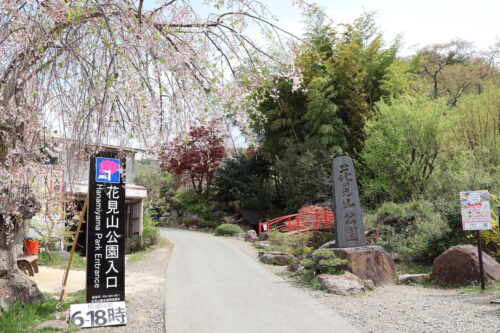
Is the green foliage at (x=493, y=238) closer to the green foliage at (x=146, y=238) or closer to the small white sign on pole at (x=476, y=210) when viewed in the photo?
the small white sign on pole at (x=476, y=210)

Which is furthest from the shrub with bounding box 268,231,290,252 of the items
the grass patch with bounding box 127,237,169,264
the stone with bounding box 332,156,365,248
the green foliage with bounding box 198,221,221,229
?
the green foliage with bounding box 198,221,221,229

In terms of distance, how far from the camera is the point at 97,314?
4.84m

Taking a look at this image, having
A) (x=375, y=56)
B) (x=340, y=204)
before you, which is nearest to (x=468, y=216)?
(x=340, y=204)

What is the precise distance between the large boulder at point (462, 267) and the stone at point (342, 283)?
166 cm

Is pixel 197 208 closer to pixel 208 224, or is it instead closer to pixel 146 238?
pixel 208 224

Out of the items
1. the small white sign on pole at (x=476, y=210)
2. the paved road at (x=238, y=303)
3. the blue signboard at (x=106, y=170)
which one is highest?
the blue signboard at (x=106, y=170)

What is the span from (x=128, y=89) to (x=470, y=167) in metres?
12.4

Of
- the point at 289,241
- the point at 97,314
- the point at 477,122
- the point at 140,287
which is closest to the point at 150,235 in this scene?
the point at 289,241

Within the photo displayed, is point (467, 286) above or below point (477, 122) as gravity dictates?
below

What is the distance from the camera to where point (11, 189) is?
3.82 metres

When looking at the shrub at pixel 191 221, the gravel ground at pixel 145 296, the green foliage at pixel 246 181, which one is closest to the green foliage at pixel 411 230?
the gravel ground at pixel 145 296

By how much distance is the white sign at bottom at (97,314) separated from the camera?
468 centimetres

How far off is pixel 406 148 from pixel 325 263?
26.8ft

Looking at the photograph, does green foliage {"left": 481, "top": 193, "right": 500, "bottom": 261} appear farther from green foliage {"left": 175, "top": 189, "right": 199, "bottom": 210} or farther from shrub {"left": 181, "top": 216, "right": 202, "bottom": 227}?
green foliage {"left": 175, "top": 189, "right": 199, "bottom": 210}
